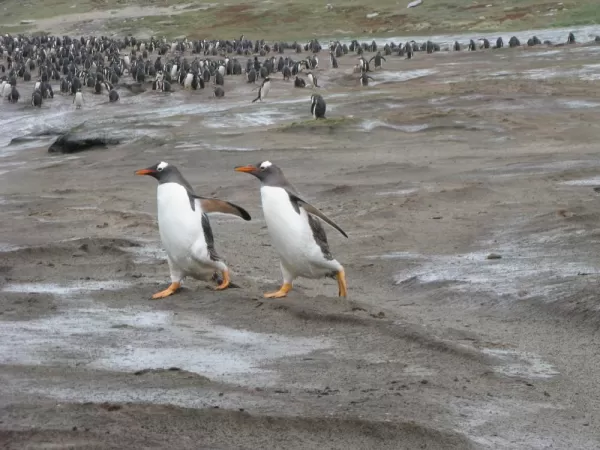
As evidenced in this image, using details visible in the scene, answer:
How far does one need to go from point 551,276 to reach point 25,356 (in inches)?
160

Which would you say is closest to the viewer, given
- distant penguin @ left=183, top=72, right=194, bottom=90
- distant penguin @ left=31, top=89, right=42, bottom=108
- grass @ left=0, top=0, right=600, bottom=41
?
distant penguin @ left=31, top=89, right=42, bottom=108

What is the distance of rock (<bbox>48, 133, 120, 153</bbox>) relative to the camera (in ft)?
67.8

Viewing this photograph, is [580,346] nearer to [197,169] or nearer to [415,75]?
[197,169]

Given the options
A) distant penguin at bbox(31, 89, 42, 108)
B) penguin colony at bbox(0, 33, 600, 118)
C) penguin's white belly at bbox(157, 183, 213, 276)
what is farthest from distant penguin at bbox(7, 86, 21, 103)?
penguin's white belly at bbox(157, 183, 213, 276)

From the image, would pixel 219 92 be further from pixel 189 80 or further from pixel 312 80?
pixel 312 80

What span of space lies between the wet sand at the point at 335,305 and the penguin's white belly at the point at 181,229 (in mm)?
279

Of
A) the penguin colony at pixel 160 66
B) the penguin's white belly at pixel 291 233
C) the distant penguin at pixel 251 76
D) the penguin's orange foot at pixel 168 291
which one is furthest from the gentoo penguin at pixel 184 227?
the distant penguin at pixel 251 76

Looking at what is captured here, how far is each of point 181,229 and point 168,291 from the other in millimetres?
482

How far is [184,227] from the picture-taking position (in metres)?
7.99

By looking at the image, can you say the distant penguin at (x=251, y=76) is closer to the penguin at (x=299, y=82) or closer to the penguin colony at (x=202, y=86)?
the penguin colony at (x=202, y=86)

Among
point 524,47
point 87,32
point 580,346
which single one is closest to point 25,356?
point 580,346

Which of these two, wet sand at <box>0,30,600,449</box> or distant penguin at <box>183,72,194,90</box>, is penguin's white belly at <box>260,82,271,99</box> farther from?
wet sand at <box>0,30,600,449</box>

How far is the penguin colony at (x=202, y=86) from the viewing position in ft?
25.5

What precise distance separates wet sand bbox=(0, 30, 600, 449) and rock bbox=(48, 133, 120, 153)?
99 cm
